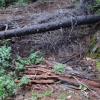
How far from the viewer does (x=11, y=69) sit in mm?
5520

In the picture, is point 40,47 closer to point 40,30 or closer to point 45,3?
point 40,30

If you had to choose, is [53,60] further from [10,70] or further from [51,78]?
[10,70]

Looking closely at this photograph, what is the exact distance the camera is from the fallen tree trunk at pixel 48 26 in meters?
6.18

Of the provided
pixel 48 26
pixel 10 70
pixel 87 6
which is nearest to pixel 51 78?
pixel 10 70

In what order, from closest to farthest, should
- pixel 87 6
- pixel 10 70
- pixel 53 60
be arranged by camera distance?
1. pixel 10 70
2. pixel 53 60
3. pixel 87 6

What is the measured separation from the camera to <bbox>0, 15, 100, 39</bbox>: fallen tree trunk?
6.18 metres

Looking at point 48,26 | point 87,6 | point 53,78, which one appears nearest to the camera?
point 53,78

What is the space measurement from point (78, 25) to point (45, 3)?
219cm

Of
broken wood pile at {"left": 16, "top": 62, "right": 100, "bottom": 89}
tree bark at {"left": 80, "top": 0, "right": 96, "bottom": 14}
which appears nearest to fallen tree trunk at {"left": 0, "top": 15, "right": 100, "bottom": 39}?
tree bark at {"left": 80, "top": 0, "right": 96, "bottom": 14}

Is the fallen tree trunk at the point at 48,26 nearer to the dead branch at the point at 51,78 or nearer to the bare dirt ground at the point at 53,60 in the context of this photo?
the bare dirt ground at the point at 53,60

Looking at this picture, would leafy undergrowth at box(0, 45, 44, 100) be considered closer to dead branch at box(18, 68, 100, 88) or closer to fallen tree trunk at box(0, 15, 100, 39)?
dead branch at box(18, 68, 100, 88)

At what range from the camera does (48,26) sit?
20.4ft

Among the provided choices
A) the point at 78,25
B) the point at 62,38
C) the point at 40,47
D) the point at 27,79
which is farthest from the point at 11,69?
the point at 78,25

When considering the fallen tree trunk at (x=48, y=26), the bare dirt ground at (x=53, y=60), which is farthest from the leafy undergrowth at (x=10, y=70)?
the fallen tree trunk at (x=48, y=26)
